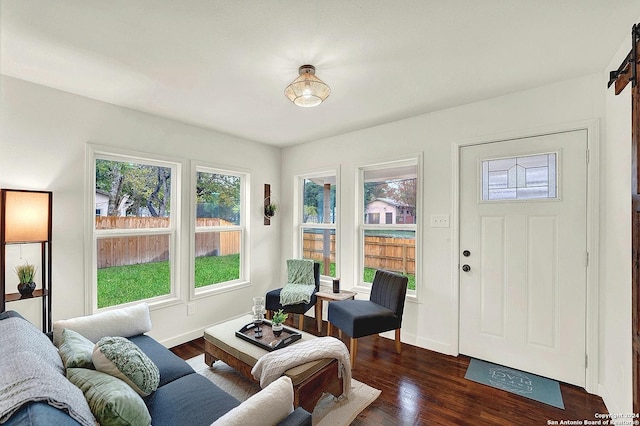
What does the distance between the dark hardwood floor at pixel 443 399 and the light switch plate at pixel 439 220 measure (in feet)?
4.27

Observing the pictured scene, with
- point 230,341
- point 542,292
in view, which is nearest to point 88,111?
point 230,341

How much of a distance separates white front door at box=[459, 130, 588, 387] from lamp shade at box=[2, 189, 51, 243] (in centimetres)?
356

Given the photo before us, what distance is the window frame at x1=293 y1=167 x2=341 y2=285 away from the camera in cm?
380

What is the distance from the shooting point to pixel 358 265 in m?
3.69

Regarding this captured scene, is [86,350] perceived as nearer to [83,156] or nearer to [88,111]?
[83,156]

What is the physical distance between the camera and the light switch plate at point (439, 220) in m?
2.94

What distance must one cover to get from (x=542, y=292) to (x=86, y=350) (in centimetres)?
327

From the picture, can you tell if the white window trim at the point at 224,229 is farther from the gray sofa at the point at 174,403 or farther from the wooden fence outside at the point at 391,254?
the wooden fence outside at the point at 391,254

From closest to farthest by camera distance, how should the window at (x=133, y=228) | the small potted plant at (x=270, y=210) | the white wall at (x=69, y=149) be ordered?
1. the white wall at (x=69, y=149)
2. the window at (x=133, y=228)
3. the small potted plant at (x=270, y=210)

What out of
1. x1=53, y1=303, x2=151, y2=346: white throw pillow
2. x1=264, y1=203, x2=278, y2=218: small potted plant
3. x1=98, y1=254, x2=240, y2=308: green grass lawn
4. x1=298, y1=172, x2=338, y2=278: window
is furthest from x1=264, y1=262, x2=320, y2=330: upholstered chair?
x1=53, y1=303, x2=151, y2=346: white throw pillow

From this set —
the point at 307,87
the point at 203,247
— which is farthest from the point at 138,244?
the point at 307,87

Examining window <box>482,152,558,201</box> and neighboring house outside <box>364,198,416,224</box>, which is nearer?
window <box>482,152,558,201</box>

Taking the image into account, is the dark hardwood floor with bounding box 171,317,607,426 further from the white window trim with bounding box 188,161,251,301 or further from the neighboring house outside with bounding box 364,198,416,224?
the white window trim with bounding box 188,161,251,301

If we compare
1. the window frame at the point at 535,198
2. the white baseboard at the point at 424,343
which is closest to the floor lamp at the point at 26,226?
the white baseboard at the point at 424,343
